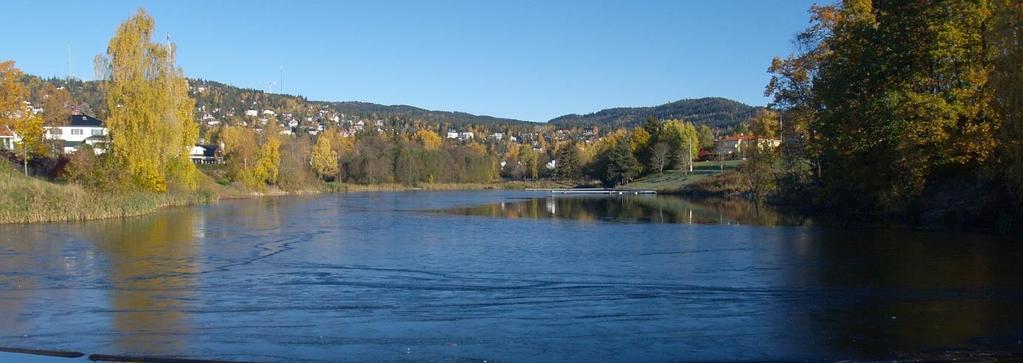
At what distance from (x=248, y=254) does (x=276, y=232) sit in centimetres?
721

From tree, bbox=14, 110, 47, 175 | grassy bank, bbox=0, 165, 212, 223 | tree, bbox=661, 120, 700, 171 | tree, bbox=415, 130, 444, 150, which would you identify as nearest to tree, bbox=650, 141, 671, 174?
tree, bbox=661, 120, 700, 171

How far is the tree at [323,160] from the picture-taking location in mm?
92125

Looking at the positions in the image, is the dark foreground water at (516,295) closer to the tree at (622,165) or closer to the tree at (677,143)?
the tree at (677,143)

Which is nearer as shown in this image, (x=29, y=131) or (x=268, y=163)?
(x=29, y=131)

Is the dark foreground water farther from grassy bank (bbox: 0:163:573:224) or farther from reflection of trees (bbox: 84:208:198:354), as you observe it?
grassy bank (bbox: 0:163:573:224)

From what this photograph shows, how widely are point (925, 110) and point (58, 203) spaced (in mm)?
30364

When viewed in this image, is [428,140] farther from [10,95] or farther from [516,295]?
[516,295]

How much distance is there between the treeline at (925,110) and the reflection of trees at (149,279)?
19973 millimetres

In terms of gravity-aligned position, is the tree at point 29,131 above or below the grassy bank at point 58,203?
above

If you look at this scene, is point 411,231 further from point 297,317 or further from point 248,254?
point 297,317

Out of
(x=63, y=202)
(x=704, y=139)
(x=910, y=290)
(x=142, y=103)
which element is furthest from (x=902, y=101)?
(x=704, y=139)

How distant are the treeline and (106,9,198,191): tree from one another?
3103 centimetres

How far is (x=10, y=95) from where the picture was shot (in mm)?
Answer: 45375

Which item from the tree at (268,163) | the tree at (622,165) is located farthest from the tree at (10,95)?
the tree at (622,165)
